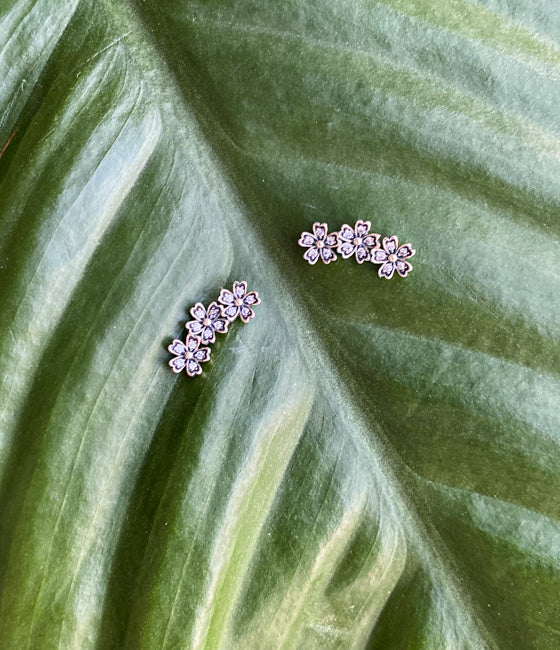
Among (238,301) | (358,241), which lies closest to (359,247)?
(358,241)

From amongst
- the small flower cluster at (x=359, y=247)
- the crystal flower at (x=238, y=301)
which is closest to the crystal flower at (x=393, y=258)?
the small flower cluster at (x=359, y=247)

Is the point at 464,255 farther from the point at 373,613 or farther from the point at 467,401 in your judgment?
the point at 373,613

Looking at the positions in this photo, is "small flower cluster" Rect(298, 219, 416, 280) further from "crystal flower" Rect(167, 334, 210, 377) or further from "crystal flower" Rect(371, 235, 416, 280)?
"crystal flower" Rect(167, 334, 210, 377)

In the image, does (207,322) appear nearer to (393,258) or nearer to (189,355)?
(189,355)

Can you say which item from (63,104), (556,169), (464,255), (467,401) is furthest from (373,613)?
(63,104)

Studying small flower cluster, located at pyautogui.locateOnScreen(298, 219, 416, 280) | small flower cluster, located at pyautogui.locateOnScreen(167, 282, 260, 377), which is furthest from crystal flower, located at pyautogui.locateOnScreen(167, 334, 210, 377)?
small flower cluster, located at pyautogui.locateOnScreen(298, 219, 416, 280)

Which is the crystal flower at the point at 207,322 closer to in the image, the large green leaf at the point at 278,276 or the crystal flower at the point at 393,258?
the large green leaf at the point at 278,276
